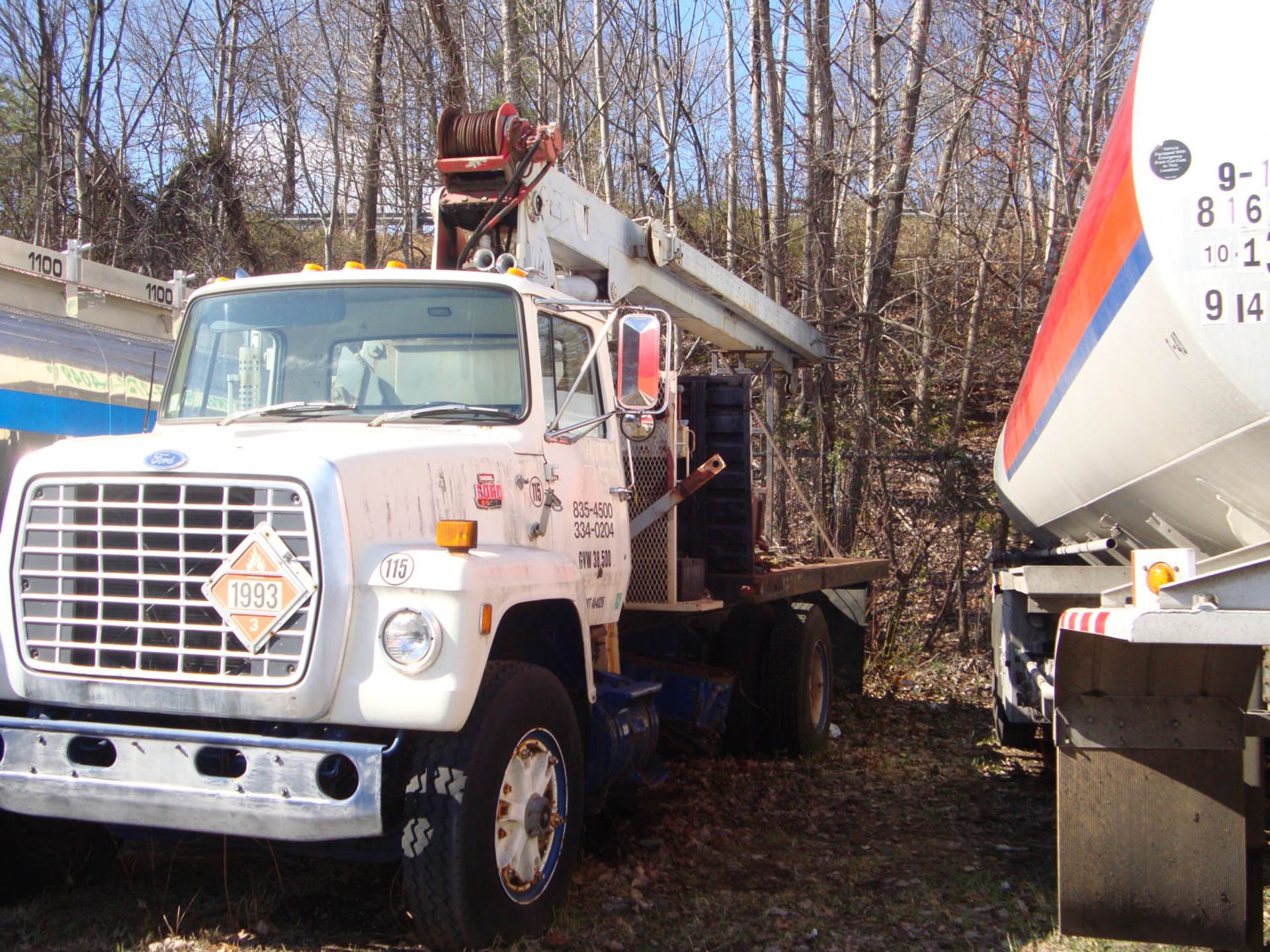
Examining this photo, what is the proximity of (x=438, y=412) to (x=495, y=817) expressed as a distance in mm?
1744

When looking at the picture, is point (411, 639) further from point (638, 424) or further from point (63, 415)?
point (63, 415)

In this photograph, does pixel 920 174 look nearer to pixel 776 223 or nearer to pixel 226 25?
pixel 776 223

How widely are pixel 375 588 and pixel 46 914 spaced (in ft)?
7.52

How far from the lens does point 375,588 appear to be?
13.7ft

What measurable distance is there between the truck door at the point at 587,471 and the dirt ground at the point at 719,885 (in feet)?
4.38

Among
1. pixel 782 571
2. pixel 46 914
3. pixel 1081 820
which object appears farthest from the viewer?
pixel 782 571

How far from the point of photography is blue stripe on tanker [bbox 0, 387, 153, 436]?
684 centimetres

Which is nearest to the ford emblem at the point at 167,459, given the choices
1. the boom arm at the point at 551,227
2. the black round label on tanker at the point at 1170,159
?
the boom arm at the point at 551,227

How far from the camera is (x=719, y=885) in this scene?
18.3ft

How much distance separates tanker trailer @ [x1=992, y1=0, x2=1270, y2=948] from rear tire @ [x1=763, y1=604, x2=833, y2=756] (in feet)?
6.55

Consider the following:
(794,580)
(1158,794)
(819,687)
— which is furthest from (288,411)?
(819,687)

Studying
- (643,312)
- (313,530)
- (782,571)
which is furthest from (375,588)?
(782,571)

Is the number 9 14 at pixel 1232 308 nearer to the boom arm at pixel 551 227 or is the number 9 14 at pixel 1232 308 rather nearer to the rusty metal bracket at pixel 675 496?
the boom arm at pixel 551 227

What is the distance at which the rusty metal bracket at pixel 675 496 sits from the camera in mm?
6789
